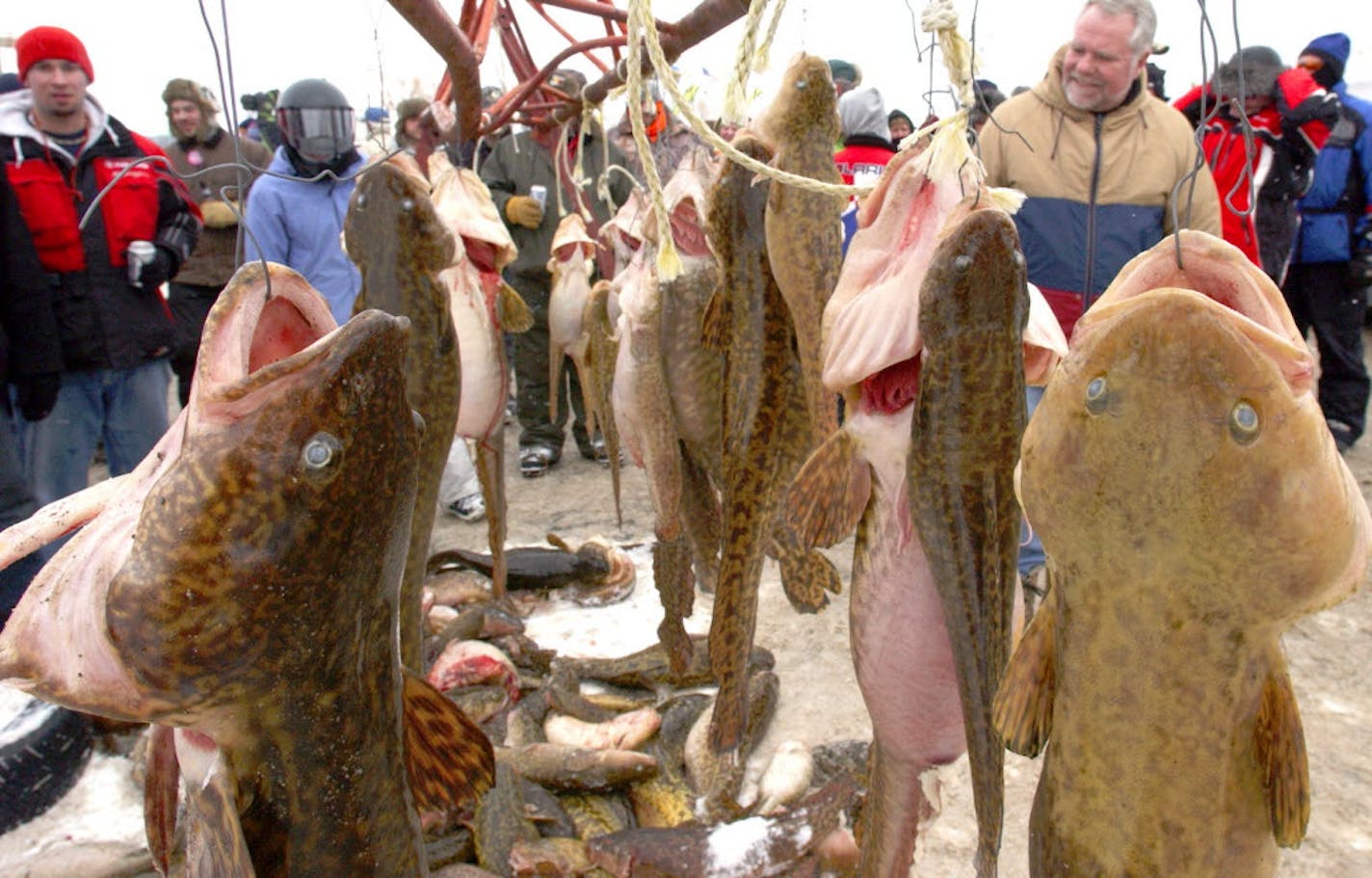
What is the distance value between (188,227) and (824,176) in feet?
12.3

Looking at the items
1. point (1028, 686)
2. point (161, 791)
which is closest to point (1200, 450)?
point (1028, 686)

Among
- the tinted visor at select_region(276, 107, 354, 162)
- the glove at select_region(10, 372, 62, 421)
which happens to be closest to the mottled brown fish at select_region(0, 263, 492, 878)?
the tinted visor at select_region(276, 107, 354, 162)

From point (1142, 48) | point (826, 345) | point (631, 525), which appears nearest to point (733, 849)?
point (826, 345)

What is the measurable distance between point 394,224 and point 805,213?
109 centimetres

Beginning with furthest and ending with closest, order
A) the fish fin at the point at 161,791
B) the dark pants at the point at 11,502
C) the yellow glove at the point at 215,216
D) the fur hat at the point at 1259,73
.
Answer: the fur hat at the point at 1259,73
the yellow glove at the point at 215,216
the dark pants at the point at 11,502
the fish fin at the point at 161,791

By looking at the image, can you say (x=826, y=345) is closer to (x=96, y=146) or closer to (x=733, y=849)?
(x=733, y=849)

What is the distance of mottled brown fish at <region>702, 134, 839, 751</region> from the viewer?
2.42 m

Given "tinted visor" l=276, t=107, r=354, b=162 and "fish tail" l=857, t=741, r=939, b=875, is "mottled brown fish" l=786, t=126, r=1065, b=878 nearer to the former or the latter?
"fish tail" l=857, t=741, r=939, b=875

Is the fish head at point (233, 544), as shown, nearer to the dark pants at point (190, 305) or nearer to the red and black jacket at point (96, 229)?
the red and black jacket at point (96, 229)

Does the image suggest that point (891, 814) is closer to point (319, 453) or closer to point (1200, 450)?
point (1200, 450)

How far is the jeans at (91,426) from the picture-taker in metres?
4.55

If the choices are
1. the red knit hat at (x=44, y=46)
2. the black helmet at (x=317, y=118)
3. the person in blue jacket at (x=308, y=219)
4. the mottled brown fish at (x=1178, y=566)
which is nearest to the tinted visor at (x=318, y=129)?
the black helmet at (x=317, y=118)

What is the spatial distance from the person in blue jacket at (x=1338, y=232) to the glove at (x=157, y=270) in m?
7.46

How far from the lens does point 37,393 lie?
4.25 meters
